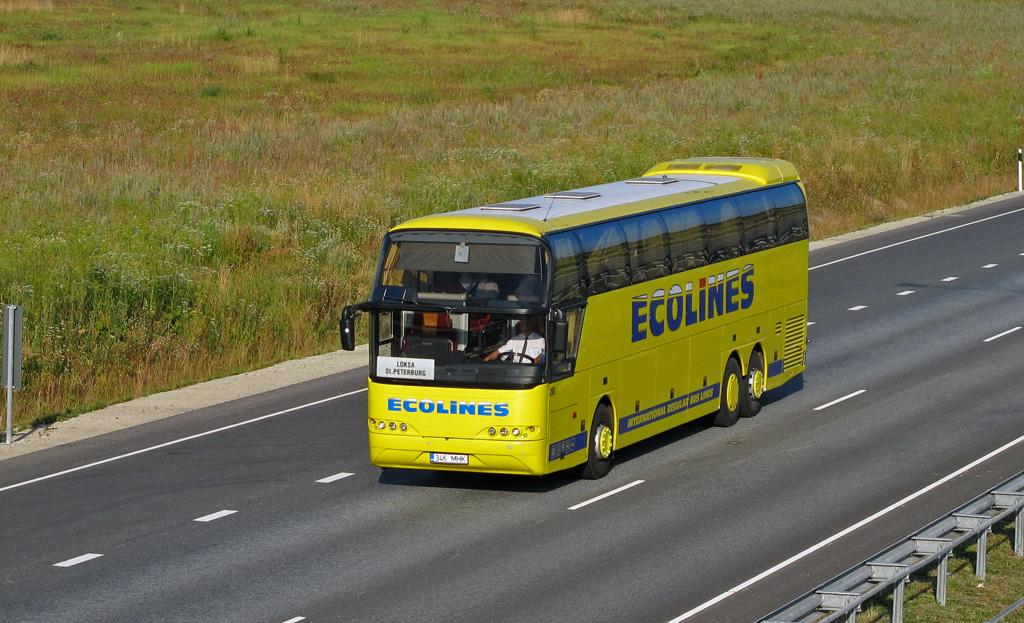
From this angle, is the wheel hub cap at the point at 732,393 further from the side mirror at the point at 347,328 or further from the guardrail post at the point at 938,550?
the guardrail post at the point at 938,550

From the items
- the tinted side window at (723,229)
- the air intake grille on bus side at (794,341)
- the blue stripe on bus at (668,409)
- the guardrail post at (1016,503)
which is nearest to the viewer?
the guardrail post at (1016,503)

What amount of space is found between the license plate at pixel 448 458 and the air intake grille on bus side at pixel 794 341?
7.20 metres

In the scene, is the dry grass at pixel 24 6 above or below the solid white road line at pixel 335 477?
above

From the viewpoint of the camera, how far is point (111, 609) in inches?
474

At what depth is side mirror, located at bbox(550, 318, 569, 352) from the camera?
15.0 meters

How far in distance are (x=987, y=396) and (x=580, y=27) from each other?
60861mm

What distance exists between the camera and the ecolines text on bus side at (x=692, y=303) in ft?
56.9

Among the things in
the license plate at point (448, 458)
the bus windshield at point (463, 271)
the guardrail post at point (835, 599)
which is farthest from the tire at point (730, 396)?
the guardrail post at point (835, 599)

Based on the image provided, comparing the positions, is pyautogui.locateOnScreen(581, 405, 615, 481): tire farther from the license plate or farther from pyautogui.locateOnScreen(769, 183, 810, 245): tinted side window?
pyautogui.locateOnScreen(769, 183, 810, 245): tinted side window

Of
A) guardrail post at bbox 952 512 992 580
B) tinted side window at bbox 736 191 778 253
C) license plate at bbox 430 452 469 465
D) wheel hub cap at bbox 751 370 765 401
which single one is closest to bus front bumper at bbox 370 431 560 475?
license plate at bbox 430 452 469 465

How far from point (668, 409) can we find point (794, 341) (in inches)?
161

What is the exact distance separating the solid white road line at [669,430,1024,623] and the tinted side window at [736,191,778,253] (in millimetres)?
4288

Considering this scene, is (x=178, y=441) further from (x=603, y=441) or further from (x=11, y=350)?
(x=603, y=441)

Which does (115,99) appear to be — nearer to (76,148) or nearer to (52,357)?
(76,148)
